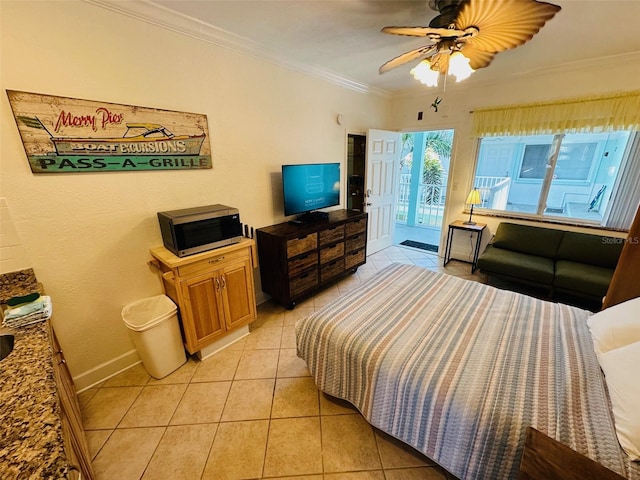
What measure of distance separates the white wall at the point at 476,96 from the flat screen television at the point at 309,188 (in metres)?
1.82

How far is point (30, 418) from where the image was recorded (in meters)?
0.74

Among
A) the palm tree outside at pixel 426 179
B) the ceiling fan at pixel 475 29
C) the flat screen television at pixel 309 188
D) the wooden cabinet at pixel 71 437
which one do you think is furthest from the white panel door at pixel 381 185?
the wooden cabinet at pixel 71 437

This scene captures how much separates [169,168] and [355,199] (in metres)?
2.91

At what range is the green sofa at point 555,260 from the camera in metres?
2.62

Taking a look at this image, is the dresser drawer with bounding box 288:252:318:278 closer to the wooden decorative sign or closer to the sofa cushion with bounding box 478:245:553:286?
the wooden decorative sign

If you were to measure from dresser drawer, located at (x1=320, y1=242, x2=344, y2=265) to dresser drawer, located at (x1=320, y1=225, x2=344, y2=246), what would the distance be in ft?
0.25

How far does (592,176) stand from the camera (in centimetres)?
309

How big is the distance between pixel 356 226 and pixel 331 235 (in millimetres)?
501

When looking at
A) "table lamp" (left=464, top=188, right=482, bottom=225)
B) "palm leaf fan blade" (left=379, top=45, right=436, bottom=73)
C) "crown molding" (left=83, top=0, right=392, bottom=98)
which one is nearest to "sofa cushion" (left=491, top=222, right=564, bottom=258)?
"table lamp" (left=464, top=188, right=482, bottom=225)

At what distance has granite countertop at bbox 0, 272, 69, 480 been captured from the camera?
61 cm

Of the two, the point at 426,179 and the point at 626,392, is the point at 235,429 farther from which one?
the point at 426,179

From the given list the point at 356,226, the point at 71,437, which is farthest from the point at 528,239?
the point at 71,437

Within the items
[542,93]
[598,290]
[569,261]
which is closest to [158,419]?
[598,290]

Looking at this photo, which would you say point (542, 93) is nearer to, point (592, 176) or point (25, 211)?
point (592, 176)
